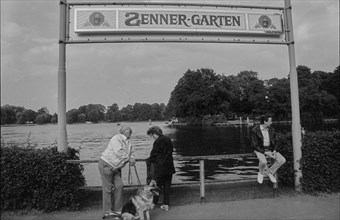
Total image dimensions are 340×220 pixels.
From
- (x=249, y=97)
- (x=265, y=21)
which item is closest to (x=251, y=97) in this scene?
(x=249, y=97)

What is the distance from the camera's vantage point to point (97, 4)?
7391 mm

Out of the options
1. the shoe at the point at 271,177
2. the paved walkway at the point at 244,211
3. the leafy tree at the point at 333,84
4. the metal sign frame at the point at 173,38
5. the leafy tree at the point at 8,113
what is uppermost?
the leafy tree at the point at 333,84

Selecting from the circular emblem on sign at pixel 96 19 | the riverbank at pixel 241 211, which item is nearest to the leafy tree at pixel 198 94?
the circular emblem on sign at pixel 96 19

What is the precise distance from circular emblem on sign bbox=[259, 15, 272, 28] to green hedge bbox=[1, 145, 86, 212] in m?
6.19

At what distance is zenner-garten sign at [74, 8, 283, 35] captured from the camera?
289 inches

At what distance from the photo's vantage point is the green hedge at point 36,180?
6.14 m

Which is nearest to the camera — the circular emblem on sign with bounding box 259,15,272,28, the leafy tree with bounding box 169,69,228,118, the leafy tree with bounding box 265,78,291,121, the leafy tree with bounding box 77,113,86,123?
the circular emblem on sign with bounding box 259,15,272,28

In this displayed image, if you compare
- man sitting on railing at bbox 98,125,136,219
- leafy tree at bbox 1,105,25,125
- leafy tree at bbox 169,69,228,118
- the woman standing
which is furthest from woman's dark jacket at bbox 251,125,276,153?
leafy tree at bbox 169,69,228,118

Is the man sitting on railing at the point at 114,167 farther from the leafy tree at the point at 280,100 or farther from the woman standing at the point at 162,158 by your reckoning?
the leafy tree at the point at 280,100

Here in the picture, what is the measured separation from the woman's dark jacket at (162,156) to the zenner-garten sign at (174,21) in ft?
9.61

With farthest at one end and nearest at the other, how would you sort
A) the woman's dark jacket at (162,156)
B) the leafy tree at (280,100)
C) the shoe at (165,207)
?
the leafy tree at (280,100) → the woman's dark jacket at (162,156) → the shoe at (165,207)

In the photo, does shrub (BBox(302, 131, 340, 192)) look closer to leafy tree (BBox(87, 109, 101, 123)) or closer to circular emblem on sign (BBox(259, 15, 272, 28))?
circular emblem on sign (BBox(259, 15, 272, 28))

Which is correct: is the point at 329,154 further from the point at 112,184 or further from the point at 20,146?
the point at 20,146

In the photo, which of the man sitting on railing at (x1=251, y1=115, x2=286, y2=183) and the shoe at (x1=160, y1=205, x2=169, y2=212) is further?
the man sitting on railing at (x1=251, y1=115, x2=286, y2=183)
